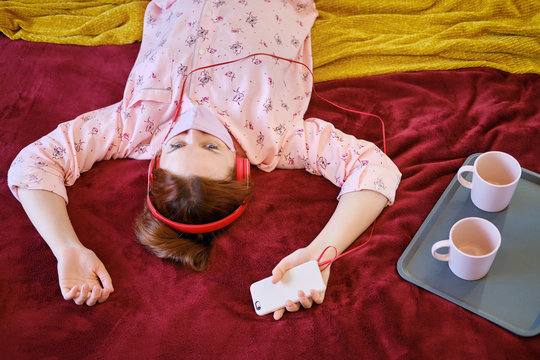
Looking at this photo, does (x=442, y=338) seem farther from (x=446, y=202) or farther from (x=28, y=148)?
(x=28, y=148)

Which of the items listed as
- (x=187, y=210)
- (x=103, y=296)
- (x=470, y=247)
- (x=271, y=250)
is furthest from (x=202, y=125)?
(x=470, y=247)

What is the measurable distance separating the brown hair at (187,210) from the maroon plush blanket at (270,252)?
0.11 feet

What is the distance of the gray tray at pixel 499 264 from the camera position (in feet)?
3.23

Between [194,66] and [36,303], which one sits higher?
[194,66]

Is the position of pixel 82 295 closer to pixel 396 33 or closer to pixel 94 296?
pixel 94 296

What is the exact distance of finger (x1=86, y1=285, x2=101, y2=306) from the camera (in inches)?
41.2

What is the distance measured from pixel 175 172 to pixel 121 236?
22 centimetres

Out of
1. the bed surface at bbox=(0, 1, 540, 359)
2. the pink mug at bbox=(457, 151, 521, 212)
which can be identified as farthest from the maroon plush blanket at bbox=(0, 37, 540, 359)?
the pink mug at bbox=(457, 151, 521, 212)

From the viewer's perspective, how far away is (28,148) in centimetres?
126

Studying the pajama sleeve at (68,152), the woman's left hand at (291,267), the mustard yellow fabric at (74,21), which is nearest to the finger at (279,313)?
the woman's left hand at (291,267)

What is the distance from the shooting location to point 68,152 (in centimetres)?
126

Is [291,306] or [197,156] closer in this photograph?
[291,306]

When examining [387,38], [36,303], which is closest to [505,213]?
[387,38]

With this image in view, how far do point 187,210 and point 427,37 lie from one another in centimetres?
95
